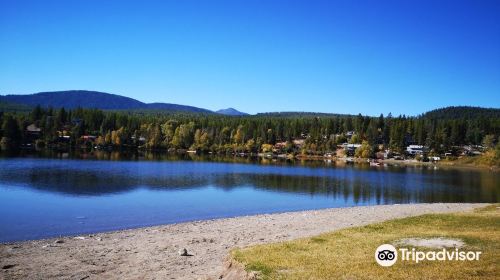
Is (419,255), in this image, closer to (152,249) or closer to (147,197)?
(152,249)

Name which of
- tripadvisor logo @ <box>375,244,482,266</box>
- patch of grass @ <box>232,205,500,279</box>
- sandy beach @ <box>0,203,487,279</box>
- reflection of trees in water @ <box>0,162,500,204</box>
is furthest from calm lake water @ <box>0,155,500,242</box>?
tripadvisor logo @ <box>375,244,482,266</box>

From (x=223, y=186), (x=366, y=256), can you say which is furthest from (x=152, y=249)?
(x=223, y=186)

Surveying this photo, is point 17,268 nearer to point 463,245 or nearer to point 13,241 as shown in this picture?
point 13,241

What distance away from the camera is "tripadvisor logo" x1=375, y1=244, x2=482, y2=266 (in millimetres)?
16703

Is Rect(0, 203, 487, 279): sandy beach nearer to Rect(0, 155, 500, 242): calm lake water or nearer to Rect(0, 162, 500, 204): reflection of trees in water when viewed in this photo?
Rect(0, 155, 500, 242): calm lake water

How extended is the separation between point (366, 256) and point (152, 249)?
13.4m

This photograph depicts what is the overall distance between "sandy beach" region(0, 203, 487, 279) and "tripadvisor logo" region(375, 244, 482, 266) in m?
7.02

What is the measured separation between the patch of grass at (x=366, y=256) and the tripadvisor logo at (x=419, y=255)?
0.36 m

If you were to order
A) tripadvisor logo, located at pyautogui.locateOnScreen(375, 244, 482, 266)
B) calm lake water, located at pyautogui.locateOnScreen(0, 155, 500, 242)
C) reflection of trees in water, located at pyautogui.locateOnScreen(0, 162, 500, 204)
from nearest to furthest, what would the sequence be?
tripadvisor logo, located at pyautogui.locateOnScreen(375, 244, 482, 266) → calm lake water, located at pyautogui.locateOnScreen(0, 155, 500, 242) → reflection of trees in water, located at pyautogui.locateOnScreen(0, 162, 500, 204)

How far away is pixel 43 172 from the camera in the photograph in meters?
81.3

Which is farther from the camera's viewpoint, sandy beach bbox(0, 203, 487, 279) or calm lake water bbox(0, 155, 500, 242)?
calm lake water bbox(0, 155, 500, 242)

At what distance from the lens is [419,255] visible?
17.7 meters

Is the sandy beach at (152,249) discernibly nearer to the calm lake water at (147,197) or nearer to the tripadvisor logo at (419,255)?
the calm lake water at (147,197)

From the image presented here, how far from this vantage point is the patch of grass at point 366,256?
14.9 metres
